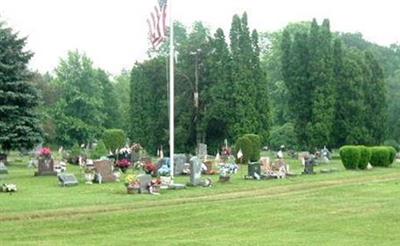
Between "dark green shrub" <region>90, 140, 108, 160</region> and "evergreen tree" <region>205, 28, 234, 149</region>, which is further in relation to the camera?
"evergreen tree" <region>205, 28, 234, 149</region>

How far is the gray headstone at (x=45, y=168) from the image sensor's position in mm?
35625

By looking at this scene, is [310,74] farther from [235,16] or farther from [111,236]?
[111,236]

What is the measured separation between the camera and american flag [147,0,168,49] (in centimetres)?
2853

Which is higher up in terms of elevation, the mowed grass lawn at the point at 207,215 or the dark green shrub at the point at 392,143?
the dark green shrub at the point at 392,143

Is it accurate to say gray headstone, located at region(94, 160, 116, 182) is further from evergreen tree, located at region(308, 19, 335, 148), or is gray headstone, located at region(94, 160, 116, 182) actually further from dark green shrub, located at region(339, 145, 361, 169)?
evergreen tree, located at region(308, 19, 335, 148)

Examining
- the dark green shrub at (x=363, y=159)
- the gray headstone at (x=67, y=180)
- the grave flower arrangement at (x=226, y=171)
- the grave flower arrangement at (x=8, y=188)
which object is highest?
the dark green shrub at (x=363, y=159)

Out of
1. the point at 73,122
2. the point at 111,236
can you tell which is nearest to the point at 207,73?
the point at 73,122

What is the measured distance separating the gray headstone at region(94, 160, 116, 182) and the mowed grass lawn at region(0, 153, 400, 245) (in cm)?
148

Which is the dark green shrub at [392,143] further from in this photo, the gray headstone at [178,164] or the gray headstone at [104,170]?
the gray headstone at [104,170]

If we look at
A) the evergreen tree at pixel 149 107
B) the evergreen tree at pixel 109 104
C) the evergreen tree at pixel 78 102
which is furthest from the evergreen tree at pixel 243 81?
the evergreen tree at pixel 109 104

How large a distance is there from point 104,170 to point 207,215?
11.3m

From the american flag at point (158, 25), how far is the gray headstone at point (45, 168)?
1049 centimetres

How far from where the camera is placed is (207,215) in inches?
796

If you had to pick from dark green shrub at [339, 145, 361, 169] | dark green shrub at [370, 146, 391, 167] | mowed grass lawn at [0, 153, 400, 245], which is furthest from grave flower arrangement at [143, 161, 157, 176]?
dark green shrub at [370, 146, 391, 167]
